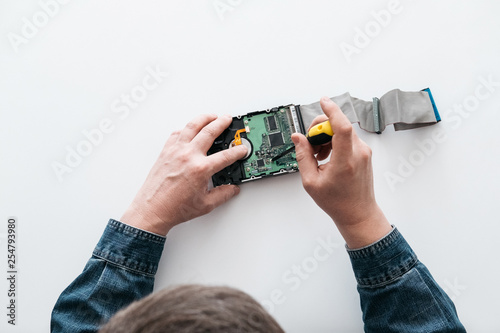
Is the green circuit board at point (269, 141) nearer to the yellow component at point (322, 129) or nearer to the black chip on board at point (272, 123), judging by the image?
the black chip on board at point (272, 123)

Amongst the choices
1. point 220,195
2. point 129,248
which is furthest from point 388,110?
point 129,248

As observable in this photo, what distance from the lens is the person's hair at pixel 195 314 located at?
0.54 m

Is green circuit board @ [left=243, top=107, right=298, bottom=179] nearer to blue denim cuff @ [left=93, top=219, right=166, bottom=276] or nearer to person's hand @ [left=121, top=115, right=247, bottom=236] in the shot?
person's hand @ [left=121, top=115, right=247, bottom=236]

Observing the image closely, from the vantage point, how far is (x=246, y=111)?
1266mm

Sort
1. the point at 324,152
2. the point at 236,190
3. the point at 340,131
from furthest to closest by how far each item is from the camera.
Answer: the point at 236,190
the point at 324,152
the point at 340,131

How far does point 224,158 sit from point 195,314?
622 millimetres

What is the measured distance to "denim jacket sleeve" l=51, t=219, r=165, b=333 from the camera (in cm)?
99

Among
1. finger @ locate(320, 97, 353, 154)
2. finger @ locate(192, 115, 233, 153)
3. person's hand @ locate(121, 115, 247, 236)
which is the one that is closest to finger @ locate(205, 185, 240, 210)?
person's hand @ locate(121, 115, 247, 236)

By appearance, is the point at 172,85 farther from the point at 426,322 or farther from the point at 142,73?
the point at 426,322

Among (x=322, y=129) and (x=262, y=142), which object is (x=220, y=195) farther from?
(x=322, y=129)

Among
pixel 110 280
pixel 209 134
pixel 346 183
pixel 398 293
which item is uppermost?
pixel 209 134

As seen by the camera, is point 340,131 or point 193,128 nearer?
point 340,131

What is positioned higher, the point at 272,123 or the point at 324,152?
the point at 272,123

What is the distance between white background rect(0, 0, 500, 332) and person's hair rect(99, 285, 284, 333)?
62cm
